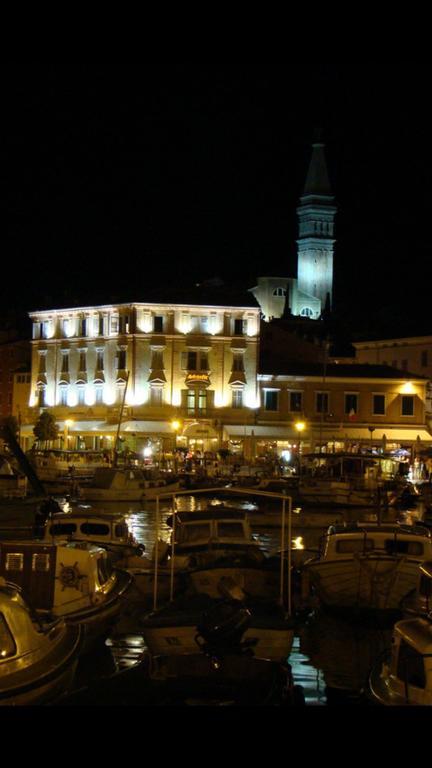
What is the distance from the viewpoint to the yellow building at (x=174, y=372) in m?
76.7

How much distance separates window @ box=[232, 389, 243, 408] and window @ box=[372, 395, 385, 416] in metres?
8.77

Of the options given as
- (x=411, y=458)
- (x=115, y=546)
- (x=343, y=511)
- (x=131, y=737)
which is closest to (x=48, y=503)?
(x=115, y=546)

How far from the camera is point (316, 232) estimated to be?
150 meters

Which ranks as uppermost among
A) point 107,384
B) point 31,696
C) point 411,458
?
point 107,384

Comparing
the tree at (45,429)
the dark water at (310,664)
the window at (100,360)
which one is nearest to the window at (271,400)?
the window at (100,360)

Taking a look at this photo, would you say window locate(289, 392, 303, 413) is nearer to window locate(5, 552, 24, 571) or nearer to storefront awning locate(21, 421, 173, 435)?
storefront awning locate(21, 421, 173, 435)

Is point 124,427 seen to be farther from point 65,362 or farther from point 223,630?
point 223,630

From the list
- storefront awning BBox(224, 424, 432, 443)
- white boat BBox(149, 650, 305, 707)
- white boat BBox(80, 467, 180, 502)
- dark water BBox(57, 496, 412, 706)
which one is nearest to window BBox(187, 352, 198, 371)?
storefront awning BBox(224, 424, 432, 443)

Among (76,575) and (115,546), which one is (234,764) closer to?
(76,575)

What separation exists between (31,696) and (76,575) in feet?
17.8

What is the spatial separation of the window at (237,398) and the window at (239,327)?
413cm

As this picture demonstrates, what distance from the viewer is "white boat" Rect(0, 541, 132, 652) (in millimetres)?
18406

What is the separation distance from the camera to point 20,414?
85.4m

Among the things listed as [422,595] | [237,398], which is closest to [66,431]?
[237,398]
